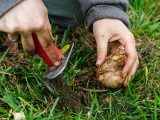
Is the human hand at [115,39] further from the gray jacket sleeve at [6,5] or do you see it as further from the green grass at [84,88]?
the gray jacket sleeve at [6,5]

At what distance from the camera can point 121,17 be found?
2160 millimetres

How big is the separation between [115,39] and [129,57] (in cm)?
12

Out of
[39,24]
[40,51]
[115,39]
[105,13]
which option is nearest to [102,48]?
A: [115,39]

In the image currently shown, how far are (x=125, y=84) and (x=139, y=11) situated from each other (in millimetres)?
929

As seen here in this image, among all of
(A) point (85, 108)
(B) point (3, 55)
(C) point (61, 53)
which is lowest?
(A) point (85, 108)

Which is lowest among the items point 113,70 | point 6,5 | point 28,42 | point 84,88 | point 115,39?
point 84,88

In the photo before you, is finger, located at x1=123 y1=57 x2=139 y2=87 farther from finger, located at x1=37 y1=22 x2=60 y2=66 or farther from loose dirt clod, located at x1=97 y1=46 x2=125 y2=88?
finger, located at x1=37 y1=22 x2=60 y2=66

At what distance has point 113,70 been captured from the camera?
201cm

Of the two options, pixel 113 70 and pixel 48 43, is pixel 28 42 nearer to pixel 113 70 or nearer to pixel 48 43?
pixel 48 43

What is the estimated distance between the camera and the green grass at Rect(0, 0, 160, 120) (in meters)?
1.97

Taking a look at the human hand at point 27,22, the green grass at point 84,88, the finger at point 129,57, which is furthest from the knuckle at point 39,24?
the finger at point 129,57

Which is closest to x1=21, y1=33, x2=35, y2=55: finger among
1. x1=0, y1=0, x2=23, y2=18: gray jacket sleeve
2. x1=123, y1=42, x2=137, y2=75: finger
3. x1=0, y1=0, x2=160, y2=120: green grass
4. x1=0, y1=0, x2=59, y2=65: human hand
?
x1=0, y1=0, x2=59, y2=65: human hand

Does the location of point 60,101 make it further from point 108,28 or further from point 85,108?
point 108,28

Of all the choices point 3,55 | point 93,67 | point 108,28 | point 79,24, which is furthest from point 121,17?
point 3,55
